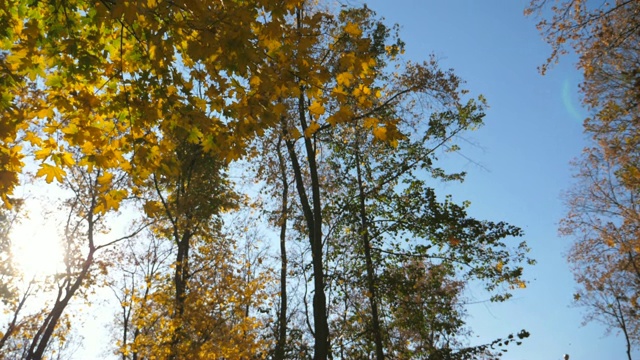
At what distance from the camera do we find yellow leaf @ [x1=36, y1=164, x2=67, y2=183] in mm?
3036

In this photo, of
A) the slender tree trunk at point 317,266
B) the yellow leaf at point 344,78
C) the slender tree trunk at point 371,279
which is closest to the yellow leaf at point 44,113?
the yellow leaf at point 344,78

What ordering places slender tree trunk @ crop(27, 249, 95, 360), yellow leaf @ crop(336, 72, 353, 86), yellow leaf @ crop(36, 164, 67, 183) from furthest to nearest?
1. slender tree trunk @ crop(27, 249, 95, 360)
2. yellow leaf @ crop(336, 72, 353, 86)
3. yellow leaf @ crop(36, 164, 67, 183)

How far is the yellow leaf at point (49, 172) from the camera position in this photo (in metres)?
3.04

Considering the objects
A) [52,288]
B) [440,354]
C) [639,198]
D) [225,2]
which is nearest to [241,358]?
[440,354]

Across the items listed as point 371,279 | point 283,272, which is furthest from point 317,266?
point 283,272

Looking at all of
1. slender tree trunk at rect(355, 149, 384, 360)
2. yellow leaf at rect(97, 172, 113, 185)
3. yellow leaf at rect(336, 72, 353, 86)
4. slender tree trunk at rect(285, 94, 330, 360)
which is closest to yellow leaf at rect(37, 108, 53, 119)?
yellow leaf at rect(97, 172, 113, 185)

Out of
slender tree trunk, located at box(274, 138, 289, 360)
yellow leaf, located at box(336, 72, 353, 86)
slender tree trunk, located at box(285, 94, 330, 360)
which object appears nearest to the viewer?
yellow leaf, located at box(336, 72, 353, 86)

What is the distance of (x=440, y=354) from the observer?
810 centimetres

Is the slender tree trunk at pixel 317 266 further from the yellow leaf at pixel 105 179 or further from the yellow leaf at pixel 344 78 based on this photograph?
the yellow leaf at pixel 105 179

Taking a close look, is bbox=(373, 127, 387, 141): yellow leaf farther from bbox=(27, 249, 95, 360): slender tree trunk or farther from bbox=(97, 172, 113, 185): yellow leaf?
bbox=(27, 249, 95, 360): slender tree trunk

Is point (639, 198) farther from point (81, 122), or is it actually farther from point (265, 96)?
point (81, 122)

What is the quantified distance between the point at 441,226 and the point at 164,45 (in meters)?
6.91

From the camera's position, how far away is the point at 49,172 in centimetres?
308

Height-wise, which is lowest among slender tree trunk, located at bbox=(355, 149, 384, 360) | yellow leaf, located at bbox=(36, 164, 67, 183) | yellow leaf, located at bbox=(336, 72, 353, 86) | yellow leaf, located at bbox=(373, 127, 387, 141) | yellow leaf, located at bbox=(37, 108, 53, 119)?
yellow leaf, located at bbox=(36, 164, 67, 183)
